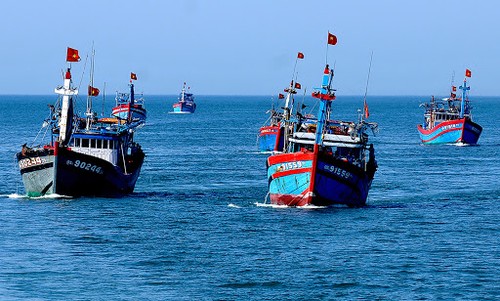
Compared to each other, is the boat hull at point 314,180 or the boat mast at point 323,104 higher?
the boat mast at point 323,104

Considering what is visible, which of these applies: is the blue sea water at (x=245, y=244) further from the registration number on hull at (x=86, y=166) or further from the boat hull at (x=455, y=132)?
the boat hull at (x=455, y=132)

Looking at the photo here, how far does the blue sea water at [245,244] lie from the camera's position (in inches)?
1722

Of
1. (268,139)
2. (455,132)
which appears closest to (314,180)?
(268,139)

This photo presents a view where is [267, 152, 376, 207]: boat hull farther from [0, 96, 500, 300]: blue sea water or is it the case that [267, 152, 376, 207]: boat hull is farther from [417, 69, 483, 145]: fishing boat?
[417, 69, 483, 145]: fishing boat

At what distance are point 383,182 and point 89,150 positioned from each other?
87.9 feet

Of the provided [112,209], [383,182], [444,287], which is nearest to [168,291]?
[444,287]

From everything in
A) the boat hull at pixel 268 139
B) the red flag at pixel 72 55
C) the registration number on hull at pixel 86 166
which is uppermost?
the red flag at pixel 72 55

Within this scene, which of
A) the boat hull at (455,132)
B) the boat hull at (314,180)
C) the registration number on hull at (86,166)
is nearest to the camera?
the boat hull at (314,180)

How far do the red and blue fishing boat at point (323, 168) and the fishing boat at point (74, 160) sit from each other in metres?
11.3

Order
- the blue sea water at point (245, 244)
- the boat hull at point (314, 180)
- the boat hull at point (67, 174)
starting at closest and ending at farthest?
1. the blue sea water at point (245, 244)
2. the boat hull at point (314, 180)
3. the boat hull at point (67, 174)

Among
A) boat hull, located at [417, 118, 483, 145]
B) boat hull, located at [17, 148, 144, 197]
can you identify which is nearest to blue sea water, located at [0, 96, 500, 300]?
boat hull, located at [17, 148, 144, 197]

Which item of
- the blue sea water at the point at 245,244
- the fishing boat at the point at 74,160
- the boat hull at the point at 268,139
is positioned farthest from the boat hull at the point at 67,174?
the boat hull at the point at 268,139

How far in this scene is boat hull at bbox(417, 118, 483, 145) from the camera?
454 feet

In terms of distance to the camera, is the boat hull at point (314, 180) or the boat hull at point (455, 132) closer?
the boat hull at point (314, 180)
